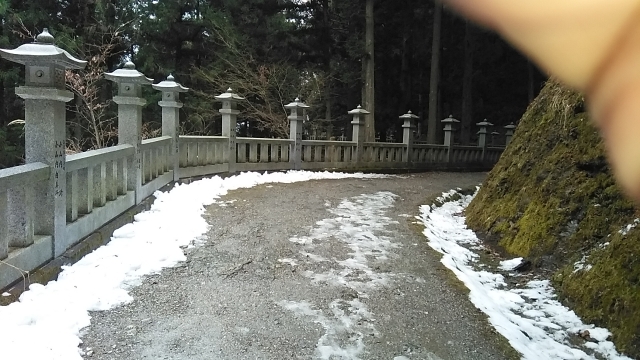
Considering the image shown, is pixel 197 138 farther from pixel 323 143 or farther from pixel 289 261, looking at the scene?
pixel 289 261

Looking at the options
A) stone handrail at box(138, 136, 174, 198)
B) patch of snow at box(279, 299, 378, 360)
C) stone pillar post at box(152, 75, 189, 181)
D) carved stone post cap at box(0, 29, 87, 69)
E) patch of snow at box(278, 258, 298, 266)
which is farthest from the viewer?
stone pillar post at box(152, 75, 189, 181)

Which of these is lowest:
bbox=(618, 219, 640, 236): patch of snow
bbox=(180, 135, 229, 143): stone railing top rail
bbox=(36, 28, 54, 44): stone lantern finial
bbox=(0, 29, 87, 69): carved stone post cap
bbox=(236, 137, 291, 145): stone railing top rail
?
bbox=(618, 219, 640, 236): patch of snow

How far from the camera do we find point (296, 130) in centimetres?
1213

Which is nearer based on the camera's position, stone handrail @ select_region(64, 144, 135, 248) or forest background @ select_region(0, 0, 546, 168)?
stone handrail @ select_region(64, 144, 135, 248)

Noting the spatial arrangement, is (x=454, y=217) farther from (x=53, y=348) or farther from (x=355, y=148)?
(x=53, y=348)

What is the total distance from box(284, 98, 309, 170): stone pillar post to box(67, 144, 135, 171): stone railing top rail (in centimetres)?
631

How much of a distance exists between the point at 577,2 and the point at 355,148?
31.2 feet

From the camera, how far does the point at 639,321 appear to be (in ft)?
11.3

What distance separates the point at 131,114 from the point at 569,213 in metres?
5.27

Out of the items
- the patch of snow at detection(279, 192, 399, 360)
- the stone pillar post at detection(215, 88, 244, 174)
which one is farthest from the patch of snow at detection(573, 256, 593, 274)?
the stone pillar post at detection(215, 88, 244, 174)

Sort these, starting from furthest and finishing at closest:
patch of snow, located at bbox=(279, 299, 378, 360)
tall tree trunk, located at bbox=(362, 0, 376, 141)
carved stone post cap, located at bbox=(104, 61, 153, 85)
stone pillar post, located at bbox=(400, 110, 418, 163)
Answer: tall tree trunk, located at bbox=(362, 0, 376, 141), stone pillar post, located at bbox=(400, 110, 418, 163), carved stone post cap, located at bbox=(104, 61, 153, 85), patch of snow, located at bbox=(279, 299, 378, 360)

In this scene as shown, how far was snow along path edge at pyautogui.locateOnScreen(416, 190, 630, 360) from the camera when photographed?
3.50 m

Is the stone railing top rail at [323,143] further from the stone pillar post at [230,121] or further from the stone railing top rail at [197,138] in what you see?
the stone railing top rail at [197,138]

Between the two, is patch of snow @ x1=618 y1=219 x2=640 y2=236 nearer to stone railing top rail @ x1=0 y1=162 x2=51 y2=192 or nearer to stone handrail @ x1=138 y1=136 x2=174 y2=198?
stone railing top rail @ x1=0 y1=162 x2=51 y2=192
